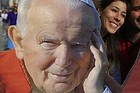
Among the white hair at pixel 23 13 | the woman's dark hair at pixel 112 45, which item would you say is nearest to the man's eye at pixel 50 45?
the white hair at pixel 23 13

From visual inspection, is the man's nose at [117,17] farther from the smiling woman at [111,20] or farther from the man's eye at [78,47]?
the man's eye at [78,47]

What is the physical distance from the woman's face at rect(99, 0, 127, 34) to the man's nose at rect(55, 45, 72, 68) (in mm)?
1713

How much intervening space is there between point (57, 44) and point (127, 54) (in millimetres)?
1739

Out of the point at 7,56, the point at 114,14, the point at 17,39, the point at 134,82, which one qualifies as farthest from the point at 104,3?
the point at 134,82

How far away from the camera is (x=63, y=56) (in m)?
1.68

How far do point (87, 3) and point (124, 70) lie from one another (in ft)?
5.31

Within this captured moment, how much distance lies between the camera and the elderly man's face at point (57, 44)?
1.69 metres

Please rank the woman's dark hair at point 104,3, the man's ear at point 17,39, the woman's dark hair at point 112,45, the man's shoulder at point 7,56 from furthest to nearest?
the woman's dark hair at point 104,3
the woman's dark hair at point 112,45
the man's shoulder at point 7,56
the man's ear at point 17,39

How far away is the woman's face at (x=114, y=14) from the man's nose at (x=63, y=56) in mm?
1713

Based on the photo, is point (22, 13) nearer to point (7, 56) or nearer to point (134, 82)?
point (7, 56)

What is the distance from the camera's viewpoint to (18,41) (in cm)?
185

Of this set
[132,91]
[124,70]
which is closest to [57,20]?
[132,91]

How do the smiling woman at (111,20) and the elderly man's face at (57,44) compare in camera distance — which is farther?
the smiling woman at (111,20)

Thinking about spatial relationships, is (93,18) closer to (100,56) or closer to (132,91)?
(100,56)
